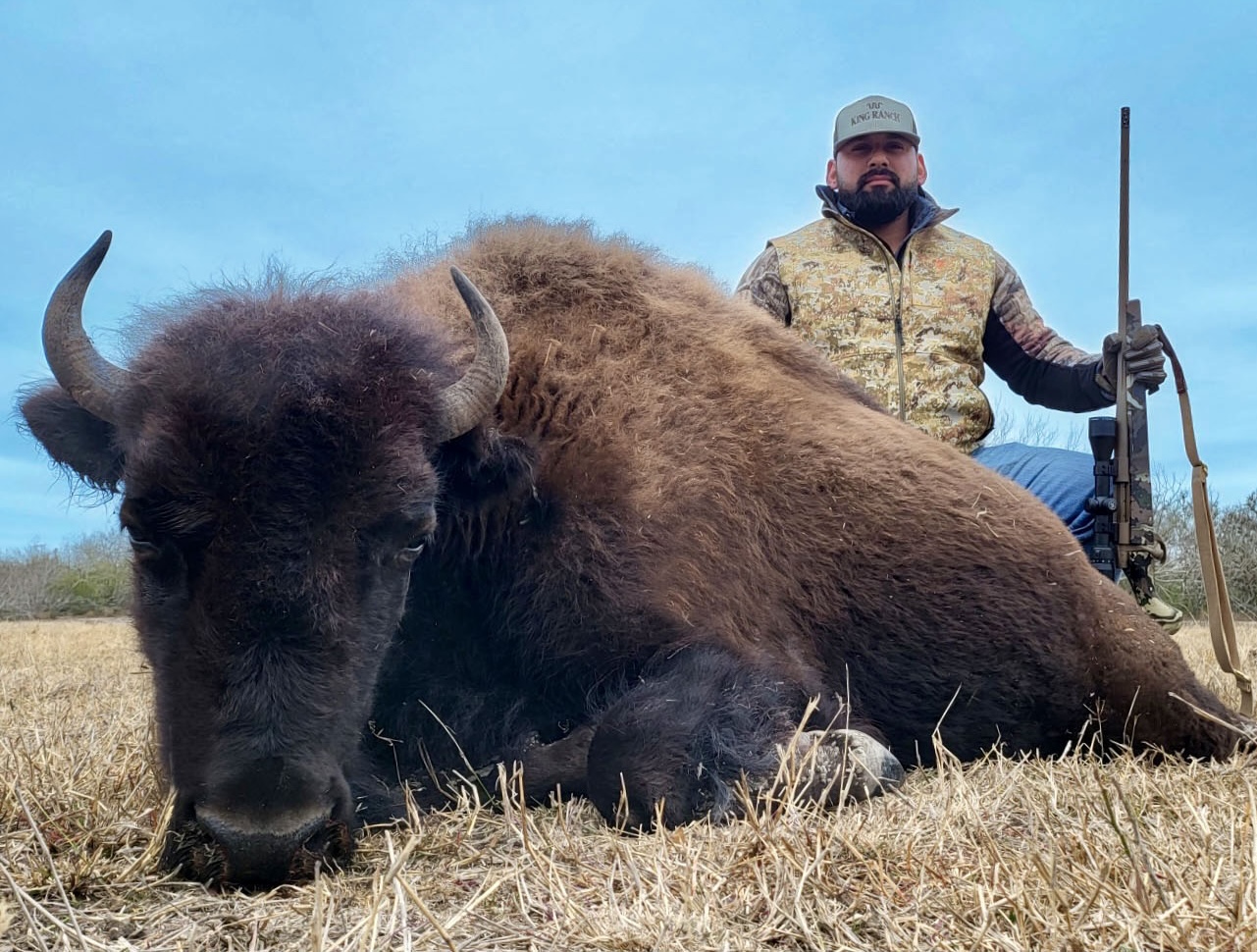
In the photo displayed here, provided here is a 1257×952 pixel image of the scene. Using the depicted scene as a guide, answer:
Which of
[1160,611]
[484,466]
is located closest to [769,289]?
[1160,611]

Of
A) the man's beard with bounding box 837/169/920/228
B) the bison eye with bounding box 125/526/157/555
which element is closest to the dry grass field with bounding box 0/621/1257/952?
the bison eye with bounding box 125/526/157/555

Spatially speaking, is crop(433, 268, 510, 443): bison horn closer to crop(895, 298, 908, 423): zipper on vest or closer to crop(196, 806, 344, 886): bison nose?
crop(196, 806, 344, 886): bison nose

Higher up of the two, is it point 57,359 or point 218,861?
point 57,359

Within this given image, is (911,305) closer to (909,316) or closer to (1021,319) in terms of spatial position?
(909,316)

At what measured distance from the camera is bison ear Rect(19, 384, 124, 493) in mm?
3133

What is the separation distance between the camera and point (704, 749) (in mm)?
2838

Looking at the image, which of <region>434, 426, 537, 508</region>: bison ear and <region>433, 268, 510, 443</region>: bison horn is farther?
<region>434, 426, 537, 508</region>: bison ear

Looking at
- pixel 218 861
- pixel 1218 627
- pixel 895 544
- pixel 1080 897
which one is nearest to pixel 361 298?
pixel 218 861

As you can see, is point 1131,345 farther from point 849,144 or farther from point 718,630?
point 718,630

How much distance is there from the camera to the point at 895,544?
3.92m

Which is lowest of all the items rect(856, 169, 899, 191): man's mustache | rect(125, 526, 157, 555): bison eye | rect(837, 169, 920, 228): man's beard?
rect(125, 526, 157, 555): bison eye

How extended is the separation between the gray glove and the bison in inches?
63.3

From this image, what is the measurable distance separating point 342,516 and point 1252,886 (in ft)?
6.39

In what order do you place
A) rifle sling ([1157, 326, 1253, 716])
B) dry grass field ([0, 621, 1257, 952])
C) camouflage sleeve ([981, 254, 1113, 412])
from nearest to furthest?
1. dry grass field ([0, 621, 1257, 952])
2. rifle sling ([1157, 326, 1253, 716])
3. camouflage sleeve ([981, 254, 1113, 412])
